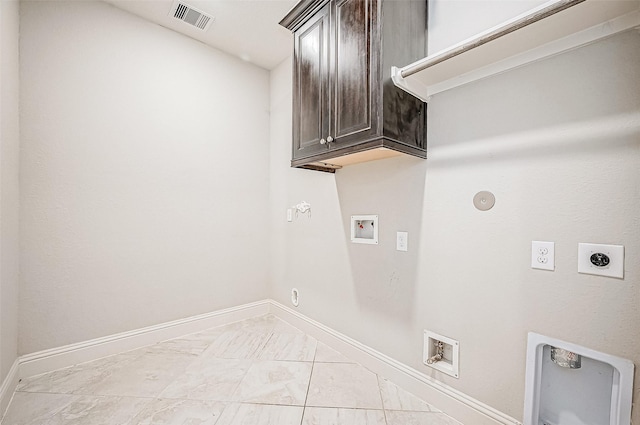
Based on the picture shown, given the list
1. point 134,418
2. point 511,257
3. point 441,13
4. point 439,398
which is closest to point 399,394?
point 439,398

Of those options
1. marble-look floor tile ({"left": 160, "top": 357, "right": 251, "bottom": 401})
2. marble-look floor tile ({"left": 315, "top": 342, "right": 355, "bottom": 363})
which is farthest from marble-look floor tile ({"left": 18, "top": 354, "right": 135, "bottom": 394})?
→ marble-look floor tile ({"left": 315, "top": 342, "right": 355, "bottom": 363})

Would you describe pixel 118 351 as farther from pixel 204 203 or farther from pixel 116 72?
pixel 116 72

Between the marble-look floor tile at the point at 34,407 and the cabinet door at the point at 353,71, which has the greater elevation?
the cabinet door at the point at 353,71

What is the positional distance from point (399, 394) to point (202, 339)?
168 centimetres

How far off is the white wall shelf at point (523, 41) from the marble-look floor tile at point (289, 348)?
199 cm

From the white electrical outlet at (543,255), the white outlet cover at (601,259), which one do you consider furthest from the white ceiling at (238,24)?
the white outlet cover at (601,259)

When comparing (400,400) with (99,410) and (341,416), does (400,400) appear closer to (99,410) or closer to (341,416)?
(341,416)

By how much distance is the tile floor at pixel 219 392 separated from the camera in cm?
151

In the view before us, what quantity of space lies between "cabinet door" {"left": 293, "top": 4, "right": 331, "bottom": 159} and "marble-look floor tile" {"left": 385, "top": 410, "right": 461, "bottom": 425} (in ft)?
5.16

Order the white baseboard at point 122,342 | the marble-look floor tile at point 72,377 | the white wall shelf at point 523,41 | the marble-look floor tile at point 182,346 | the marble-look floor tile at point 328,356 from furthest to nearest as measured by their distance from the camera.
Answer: the marble-look floor tile at point 182,346, the marble-look floor tile at point 328,356, the white baseboard at point 122,342, the marble-look floor tile at point 72,377, the white wall shelf at point 523,41

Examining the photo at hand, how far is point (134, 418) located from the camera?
1501 mm

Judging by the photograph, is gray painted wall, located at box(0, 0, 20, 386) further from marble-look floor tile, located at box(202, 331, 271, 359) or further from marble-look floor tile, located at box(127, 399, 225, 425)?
marble-look floor tile, located at box(202, 331, 271, 359)

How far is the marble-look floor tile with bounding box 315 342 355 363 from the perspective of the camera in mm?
2102

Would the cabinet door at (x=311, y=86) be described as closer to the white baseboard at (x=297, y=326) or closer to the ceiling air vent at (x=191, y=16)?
the ceiling air vent at (x=191, y=16)
